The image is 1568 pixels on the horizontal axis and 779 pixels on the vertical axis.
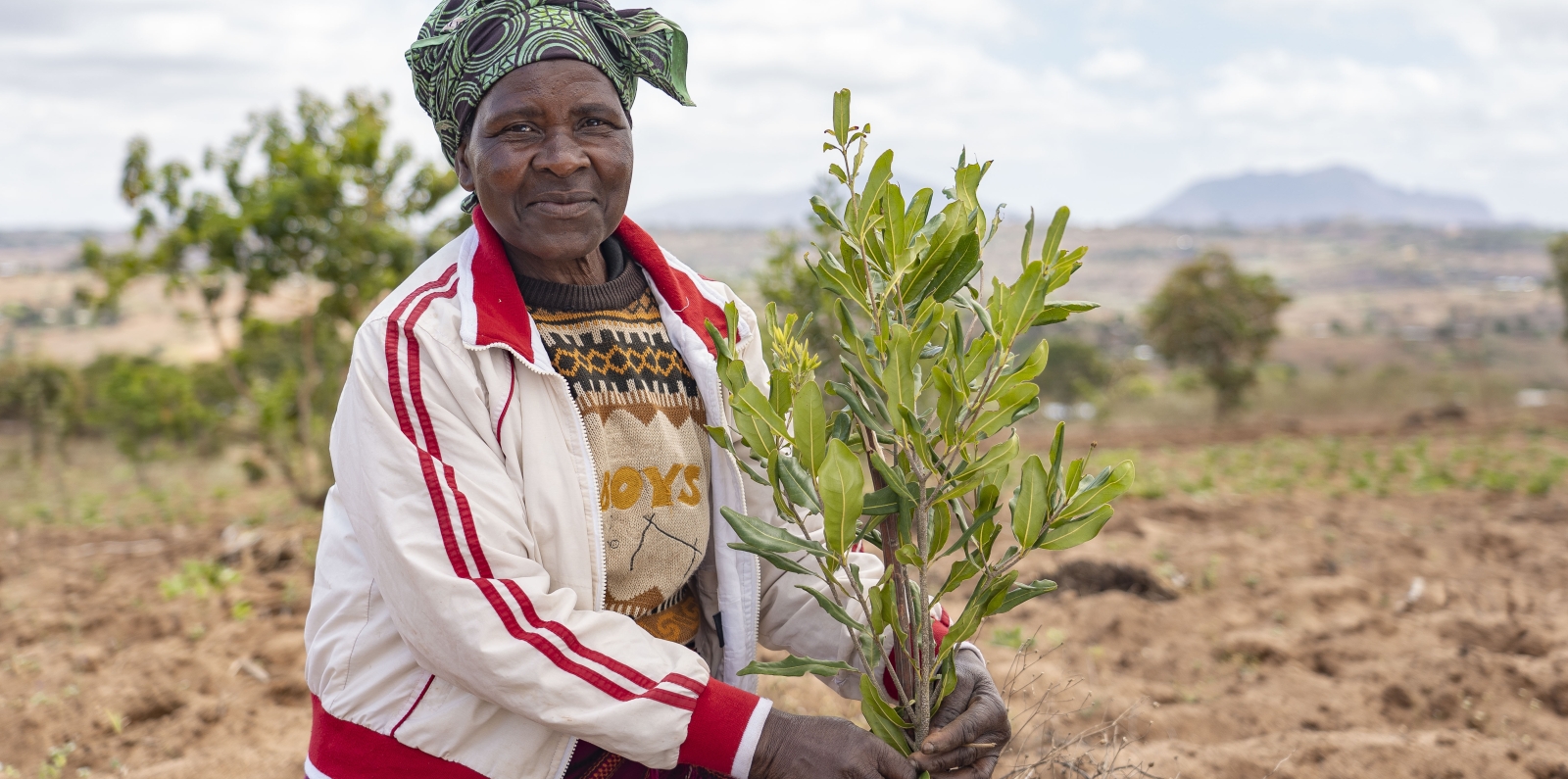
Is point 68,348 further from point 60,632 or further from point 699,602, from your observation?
point 699,602

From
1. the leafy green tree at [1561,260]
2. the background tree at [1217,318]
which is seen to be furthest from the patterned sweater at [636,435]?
the leafy green tree at [1561,260]

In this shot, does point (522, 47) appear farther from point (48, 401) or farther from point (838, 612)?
point (48, 401)

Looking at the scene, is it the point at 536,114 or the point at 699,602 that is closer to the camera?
the point at 536,114

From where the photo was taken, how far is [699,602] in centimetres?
197

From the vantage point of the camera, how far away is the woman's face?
161 cm

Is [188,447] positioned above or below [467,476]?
below

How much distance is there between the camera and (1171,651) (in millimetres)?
4461

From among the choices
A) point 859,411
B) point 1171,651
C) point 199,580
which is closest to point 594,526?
point 859,411

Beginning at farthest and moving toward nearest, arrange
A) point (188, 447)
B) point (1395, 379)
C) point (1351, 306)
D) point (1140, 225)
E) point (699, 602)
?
point (1140, 225) → point (1351, 306) → point (1395, 379) → point (188, 447) → point (699, 602)

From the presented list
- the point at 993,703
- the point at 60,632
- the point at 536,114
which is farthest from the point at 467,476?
the point at 60,632

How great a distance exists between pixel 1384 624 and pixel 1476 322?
58409 millimetres

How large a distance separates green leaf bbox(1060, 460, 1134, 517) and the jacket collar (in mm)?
605

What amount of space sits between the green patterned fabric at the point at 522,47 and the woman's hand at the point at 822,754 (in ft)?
3.43

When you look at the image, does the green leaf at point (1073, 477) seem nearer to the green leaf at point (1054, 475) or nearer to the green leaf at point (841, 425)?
the green leaf at point (1054, 475)
